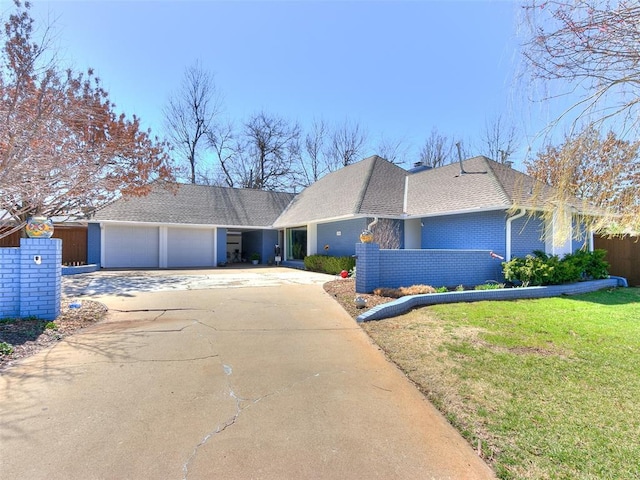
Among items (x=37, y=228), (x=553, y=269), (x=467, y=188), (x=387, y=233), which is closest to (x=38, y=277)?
(x=37, y=228)

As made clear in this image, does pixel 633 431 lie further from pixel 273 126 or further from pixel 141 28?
pixel 273 126

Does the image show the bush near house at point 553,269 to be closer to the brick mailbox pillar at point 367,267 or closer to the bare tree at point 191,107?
the brick mailbox pillar at point 367,267

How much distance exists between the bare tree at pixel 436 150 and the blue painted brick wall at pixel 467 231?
783 inches

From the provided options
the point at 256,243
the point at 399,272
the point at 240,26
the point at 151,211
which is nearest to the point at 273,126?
the point at 256,243

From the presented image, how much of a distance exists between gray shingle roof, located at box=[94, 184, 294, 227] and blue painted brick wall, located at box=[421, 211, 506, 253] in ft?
37.3

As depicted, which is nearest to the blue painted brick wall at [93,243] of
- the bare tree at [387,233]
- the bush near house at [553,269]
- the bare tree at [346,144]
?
the bare tree at [387,233]

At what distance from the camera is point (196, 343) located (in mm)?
5230

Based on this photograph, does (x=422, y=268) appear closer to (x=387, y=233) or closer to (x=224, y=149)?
(x=387, y=233)

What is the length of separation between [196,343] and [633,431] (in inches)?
206

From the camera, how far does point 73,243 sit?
1756 cm

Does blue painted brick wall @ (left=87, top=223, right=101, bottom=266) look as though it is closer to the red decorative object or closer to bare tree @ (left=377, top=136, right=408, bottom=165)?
the red decorative object

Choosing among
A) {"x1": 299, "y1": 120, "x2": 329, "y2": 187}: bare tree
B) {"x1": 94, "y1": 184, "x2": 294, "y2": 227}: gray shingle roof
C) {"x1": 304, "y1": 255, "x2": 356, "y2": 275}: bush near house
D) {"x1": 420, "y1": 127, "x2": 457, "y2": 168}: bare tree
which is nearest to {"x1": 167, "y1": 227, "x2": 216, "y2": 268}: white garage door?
{"x1": 94, "y1": 184, "x2": 294, "y2": 227}: gray shingle roof

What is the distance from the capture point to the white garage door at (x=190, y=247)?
20.0 metres

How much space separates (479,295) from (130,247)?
18391mm
